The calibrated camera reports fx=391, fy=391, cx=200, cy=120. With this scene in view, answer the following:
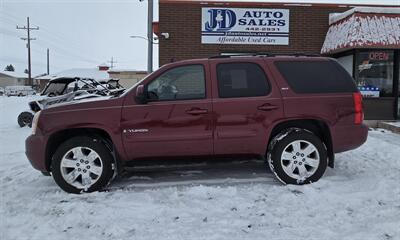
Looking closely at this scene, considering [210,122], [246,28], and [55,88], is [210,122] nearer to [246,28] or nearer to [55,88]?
[246,28]

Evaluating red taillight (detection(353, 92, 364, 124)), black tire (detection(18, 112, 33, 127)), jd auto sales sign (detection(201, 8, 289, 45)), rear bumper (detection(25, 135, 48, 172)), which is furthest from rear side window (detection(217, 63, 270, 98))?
black tire (detection(18, 112, 33, 127))

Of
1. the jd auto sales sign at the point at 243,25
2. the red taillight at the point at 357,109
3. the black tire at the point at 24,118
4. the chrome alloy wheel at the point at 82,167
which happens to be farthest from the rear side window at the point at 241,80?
the black tire at the point at 24,118

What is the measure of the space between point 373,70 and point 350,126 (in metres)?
7.24

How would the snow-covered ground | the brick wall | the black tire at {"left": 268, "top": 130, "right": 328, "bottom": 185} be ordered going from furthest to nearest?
the brick wall < the black tire at {"left": 268, "top": 130, "right": 328, "bottom": 185} < the snow-covered ground

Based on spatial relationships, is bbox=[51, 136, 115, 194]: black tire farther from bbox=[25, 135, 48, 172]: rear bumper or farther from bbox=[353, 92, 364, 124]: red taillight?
bbox=[353, 92, 364, 124]: red taillight

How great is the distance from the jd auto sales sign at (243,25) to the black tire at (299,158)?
317 inches

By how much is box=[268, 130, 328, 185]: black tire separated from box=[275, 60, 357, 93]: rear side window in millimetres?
653

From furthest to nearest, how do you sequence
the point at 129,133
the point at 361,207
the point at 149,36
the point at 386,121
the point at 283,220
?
1. the point at 149,36
2. the point at 386,121
3. the point at 129,133
4. the point at 361,207
5. the point at 283,220

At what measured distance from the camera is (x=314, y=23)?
1313 cm

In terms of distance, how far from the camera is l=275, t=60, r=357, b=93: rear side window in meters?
5.57

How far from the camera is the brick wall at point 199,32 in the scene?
13.0 m

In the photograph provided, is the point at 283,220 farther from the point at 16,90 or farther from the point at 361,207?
the point at 16,90

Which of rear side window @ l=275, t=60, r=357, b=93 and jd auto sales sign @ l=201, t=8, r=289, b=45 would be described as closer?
rear side window @ l=275, t=60, r=357, b=93

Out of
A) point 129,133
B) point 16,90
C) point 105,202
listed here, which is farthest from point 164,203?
point 16,90
